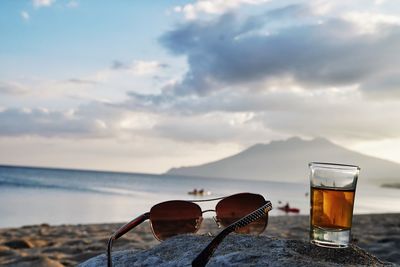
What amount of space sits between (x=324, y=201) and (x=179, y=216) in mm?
716

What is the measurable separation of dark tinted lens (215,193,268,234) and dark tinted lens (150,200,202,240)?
0.42 feet

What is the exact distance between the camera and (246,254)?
67.9 inches

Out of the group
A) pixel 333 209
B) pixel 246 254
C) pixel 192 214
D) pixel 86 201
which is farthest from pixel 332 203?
pixel 86 201

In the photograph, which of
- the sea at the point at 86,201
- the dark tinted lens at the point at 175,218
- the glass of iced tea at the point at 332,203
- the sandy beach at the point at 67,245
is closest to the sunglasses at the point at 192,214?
the dark tinted lens at the point at 175,218

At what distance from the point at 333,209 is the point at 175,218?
766mm

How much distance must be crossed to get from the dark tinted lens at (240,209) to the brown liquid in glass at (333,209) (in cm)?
30

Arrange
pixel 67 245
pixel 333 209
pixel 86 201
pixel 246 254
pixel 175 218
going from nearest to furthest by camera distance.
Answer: pixel 246 254, pixel 333 209, pixel 175 218, pixel 67 245, pixel 86 201

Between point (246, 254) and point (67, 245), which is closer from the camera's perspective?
point (246, 254)

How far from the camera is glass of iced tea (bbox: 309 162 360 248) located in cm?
192

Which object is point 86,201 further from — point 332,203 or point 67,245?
point 332,203

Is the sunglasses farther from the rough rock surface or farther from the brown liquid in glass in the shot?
the brown liquid in glass

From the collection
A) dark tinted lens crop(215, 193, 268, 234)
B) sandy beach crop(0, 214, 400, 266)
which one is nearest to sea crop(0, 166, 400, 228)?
sandy beach crop(0, 214, 400, 266)

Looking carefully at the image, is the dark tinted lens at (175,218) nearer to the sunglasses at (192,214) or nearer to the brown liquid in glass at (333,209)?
the sunglasses at (192,214)

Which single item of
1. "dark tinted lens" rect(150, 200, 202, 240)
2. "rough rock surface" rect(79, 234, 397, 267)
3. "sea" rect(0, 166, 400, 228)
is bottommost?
"sea" rect(0, 166, 400, 228)
